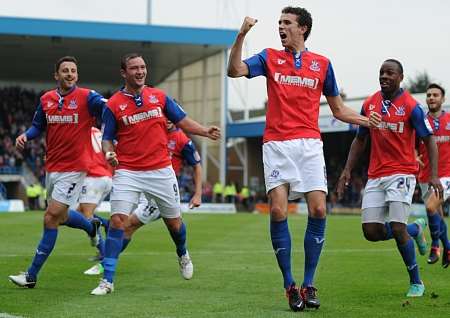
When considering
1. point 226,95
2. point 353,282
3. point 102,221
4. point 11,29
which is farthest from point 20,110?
point 353,282

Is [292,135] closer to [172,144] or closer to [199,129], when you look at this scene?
[199,129]

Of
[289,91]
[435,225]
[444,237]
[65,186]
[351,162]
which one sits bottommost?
[444,237]

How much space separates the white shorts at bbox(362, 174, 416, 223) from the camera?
9484 millimetres

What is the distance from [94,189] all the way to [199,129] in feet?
17.0

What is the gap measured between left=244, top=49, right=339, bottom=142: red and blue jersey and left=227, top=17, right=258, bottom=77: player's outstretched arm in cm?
14

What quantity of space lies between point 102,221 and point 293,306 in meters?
5.72

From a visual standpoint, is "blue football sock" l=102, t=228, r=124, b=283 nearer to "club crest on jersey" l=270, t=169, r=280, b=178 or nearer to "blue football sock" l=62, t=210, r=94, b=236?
"club crest on jersey" l=270, t=169, r=280, b=178

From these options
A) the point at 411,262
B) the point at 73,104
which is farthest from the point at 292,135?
the point at 73,104

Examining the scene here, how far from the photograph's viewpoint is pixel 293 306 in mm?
7996

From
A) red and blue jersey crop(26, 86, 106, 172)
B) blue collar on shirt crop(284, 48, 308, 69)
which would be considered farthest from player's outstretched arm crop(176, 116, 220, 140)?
red and blue jersey crop(26, 86, 106, 172)

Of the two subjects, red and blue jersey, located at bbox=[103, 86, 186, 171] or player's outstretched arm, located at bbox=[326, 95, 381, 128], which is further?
red and blue jersey, located at bbox=[103, 86, 186, 171]

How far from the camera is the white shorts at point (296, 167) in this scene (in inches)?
329

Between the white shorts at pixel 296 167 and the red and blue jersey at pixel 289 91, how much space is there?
0.32 feet

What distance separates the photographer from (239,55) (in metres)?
8.18
